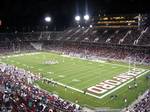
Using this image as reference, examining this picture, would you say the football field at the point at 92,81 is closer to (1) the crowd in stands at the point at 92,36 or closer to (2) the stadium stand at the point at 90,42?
(2) the stadium stand at the point at 90,42

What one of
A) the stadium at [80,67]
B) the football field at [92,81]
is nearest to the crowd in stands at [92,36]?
the stadium at [80,67]

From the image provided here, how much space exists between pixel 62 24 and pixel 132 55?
1796 inches

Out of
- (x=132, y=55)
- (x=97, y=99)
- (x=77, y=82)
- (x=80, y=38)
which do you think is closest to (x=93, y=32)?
(x=80, y=38)

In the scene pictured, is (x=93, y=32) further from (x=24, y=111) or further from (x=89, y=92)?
(x=24, y=111)

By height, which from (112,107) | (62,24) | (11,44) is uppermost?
(62,24)

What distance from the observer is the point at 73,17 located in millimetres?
90375

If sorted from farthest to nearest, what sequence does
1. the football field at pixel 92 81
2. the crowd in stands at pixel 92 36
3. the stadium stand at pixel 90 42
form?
1. the crowd in stands at pixel 92 36
2. the stadium stand at pixel 90 42
3. the football field at pixel 92 81

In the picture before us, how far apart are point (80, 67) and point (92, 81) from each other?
10.8 metres

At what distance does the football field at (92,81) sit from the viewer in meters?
28.9

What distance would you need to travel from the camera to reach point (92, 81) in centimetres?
3622

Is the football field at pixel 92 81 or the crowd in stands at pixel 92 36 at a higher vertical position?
the crowd in stands at pixel 92 36

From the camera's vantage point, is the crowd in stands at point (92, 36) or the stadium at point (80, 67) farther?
the crowd in stands at point (92, 36)

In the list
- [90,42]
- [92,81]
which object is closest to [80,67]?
[92,81]

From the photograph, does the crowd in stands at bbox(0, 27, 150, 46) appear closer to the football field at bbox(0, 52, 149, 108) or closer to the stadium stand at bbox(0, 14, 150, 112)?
the stadium stand at bbox(0, 14, 150, 112)
